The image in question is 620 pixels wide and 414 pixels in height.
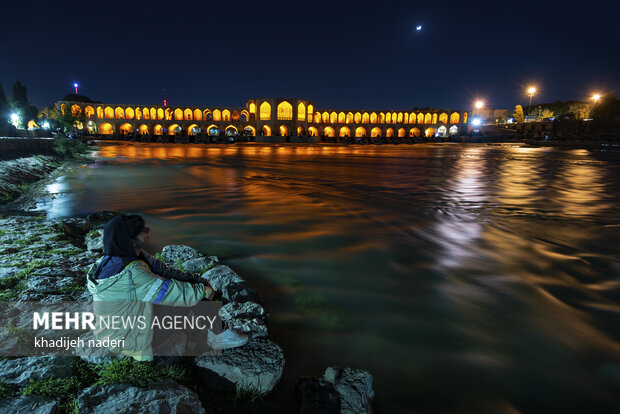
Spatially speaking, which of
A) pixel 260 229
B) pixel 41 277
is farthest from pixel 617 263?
pixel 41 277

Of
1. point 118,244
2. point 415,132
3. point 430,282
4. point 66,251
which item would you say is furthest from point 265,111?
point 118,244

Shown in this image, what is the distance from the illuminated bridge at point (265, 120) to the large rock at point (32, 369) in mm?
44544

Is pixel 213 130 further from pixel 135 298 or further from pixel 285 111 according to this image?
pixel 135 298

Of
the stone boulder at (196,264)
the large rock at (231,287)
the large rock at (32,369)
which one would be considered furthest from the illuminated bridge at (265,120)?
the large rock at (32,369)

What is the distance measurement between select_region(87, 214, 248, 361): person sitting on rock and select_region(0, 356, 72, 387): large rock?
0.26 m

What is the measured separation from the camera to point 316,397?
2.24 metres

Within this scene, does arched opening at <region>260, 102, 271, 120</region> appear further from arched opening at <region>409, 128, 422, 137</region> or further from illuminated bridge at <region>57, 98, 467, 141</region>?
arched opening at <region>409, 128, 422, 137</region>

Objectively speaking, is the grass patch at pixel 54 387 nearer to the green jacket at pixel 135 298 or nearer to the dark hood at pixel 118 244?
the green jacket at pixel 135 298

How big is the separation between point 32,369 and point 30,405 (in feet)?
1.09

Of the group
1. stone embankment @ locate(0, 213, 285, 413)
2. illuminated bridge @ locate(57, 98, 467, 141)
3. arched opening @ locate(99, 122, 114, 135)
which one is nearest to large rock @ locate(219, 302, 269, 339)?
stone embankment @ locate(0, 213, 285, 413)

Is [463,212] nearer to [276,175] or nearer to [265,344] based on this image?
[265,344]

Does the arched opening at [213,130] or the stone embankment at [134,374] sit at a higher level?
the arched opening at [213,130]

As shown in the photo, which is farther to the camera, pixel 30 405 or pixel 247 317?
pixel 247 317

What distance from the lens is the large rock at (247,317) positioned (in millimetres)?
2740
